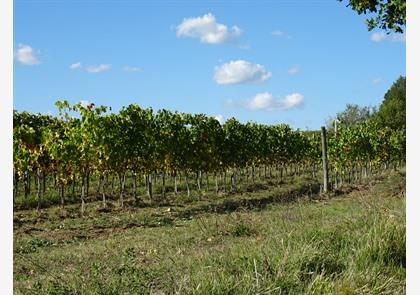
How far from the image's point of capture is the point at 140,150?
64.4ft

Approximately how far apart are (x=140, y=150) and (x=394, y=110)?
60254 millimetres

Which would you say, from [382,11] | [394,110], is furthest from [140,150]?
[394,110]

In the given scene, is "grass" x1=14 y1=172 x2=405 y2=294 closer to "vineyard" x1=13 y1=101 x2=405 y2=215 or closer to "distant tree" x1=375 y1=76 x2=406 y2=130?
"vineyard" x1=13 y1=101 x2=405 y2=215

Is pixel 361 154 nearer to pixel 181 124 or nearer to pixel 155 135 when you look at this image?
pixel 181 124

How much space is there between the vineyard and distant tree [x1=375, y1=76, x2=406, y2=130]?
37.1 meters

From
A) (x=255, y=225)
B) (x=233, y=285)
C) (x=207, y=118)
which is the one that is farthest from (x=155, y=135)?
(x=233, y=285)

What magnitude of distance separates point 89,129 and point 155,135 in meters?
3.51

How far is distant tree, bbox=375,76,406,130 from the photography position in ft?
224

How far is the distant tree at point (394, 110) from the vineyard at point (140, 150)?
122 feet
